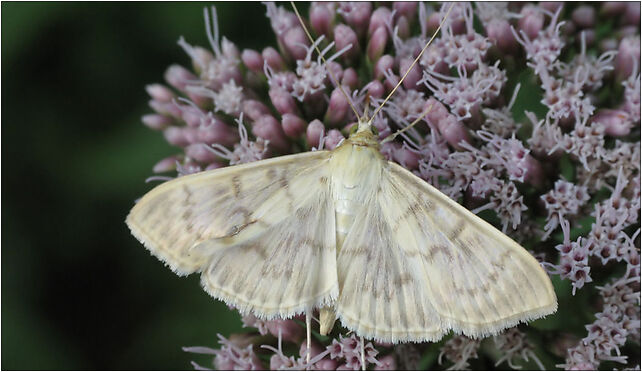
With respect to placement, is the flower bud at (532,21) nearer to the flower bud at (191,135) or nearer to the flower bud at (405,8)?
the flower bud at (405,8)

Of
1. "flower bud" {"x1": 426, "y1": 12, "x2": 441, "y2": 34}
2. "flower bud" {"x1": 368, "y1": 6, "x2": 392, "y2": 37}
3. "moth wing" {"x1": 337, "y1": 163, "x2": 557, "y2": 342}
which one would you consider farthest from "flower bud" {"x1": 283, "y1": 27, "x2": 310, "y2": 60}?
"moth wing" {"x1": 337, "y1": 163, "x2": 557, "y2": 342}

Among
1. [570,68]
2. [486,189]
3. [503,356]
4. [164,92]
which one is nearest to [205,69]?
[164,92]

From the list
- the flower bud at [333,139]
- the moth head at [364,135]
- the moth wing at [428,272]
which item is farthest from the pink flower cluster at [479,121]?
the moth wing at [428,272]

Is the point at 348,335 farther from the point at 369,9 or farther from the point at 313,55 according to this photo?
the point at 369,9

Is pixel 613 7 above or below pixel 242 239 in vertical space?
below

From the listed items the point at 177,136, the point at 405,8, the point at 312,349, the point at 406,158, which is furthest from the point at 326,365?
the point at 405,8

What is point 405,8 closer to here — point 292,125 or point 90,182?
point 292,125

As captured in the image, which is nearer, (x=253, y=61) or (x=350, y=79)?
(x=350, y=79)
